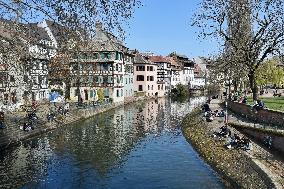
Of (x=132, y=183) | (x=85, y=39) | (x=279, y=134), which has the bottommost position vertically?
(x=132, y=183)

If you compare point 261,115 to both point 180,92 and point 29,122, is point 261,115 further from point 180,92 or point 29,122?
point 180,92

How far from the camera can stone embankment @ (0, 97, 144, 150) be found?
139 feet

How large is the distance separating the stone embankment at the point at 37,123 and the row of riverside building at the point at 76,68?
8.79 feet

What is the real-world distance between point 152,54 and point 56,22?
129 metres

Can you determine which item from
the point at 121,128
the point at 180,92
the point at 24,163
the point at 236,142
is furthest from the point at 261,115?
the point at 180,92

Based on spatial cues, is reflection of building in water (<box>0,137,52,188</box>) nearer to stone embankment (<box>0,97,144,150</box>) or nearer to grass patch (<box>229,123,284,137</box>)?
stone embankment (<box>0,97,144,150</box>)

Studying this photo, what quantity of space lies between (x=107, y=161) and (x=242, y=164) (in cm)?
1143

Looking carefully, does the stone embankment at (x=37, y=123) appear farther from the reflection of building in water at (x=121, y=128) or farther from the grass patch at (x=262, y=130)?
the grass patch at (x=262, y=130)

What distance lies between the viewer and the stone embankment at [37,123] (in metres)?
42.4

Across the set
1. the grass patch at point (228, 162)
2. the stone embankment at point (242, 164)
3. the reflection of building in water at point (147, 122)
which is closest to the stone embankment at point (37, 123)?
the reflection of building in water at point (147, 122)

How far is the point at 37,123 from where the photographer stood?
5156 cm

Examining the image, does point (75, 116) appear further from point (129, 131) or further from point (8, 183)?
point (8, 183)

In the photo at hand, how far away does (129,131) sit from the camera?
175 ft

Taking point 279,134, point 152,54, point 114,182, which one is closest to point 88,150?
point 114,182
